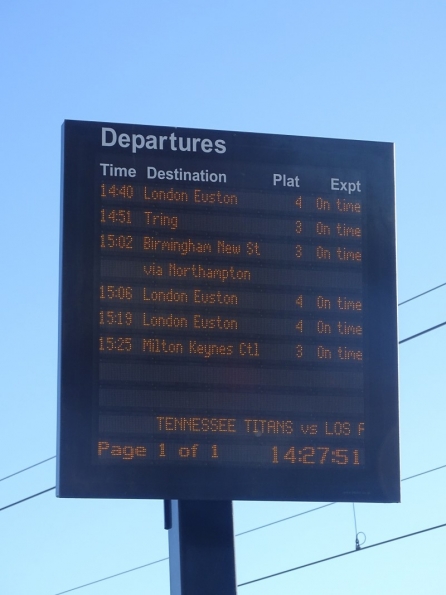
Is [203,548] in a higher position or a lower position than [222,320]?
lower

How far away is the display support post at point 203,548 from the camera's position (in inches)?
357

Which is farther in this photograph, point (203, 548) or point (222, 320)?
point (203, 548)

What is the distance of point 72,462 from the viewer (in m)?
8.45

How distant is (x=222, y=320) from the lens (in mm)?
8898

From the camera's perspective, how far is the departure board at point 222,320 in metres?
8.61

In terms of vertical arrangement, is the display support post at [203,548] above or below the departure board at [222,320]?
below

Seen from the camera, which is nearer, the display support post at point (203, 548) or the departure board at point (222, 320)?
the departure board at point (222, 320)

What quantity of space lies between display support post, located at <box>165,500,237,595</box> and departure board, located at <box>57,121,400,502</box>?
59cm

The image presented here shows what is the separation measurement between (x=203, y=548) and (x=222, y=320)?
1590 millimetres

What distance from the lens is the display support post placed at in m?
9.07

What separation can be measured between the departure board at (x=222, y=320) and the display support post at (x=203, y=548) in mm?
589

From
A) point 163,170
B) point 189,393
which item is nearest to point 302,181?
point 163,170

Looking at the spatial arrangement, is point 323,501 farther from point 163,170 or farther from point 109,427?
point 163,170

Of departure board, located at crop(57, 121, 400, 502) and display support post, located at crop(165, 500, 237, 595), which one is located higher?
departure board, located at crop(57, 121, 400, 502)
